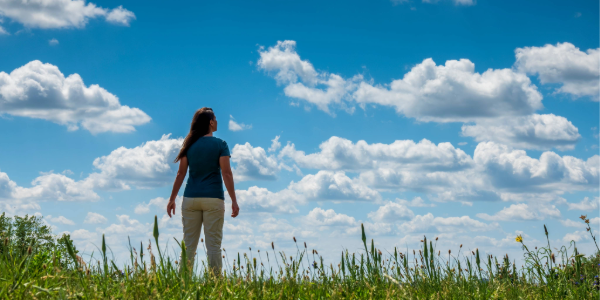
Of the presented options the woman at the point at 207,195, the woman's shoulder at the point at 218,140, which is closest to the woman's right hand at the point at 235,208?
the woman at the point at 207,195

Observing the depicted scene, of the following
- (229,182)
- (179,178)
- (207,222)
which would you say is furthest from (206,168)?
(207,222)

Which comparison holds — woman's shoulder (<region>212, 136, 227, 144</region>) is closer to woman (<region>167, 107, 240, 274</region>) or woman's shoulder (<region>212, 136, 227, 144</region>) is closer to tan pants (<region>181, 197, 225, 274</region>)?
woman (<region>167, 107, 240, 274</region>)

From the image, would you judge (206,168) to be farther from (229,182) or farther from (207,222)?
(207,222)

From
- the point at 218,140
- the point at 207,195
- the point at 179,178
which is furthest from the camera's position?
the point at 179,178

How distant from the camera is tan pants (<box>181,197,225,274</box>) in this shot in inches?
293

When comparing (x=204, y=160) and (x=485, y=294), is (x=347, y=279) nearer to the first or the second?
(x=485, y=294)

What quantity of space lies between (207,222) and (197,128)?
1.66 m

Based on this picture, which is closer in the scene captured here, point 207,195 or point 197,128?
point 207,195

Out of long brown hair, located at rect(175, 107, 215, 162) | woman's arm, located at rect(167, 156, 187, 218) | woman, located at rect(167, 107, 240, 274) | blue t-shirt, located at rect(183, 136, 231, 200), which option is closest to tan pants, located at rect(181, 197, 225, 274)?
woman, located at rect(167, 107, 240, 274)

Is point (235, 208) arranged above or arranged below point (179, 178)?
below

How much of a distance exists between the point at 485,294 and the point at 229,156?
4.42 m

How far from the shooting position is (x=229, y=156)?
7734 millimetres

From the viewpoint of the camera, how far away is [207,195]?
24.4 ft

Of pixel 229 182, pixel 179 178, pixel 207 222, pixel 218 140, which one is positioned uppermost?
pixel 218 140
